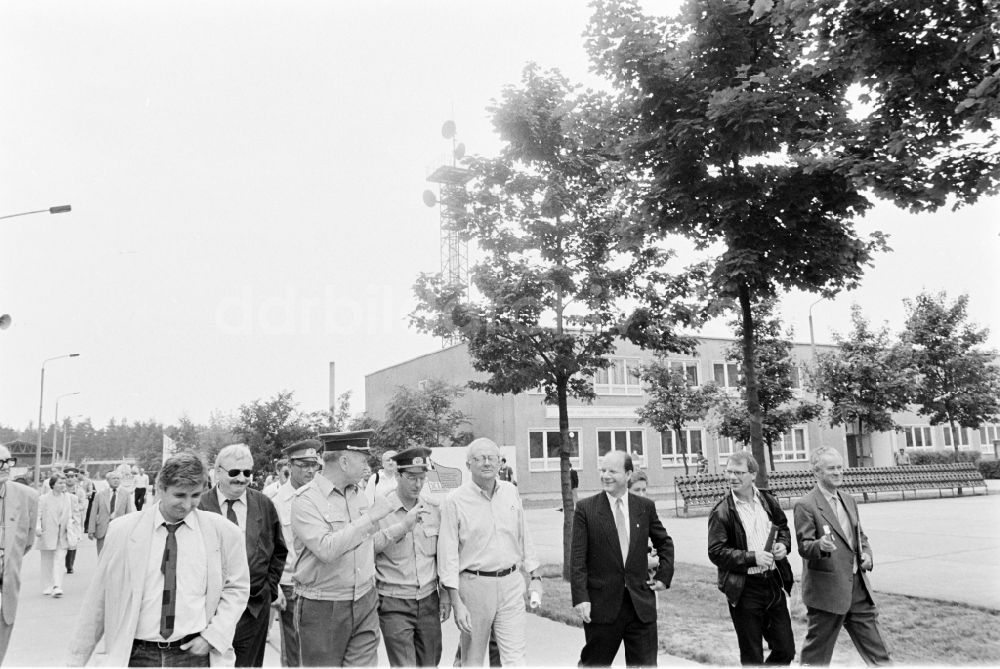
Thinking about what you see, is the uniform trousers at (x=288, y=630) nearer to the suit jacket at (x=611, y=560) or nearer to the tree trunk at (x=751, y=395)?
Answer: the suit jacket at (x=611, y=560)

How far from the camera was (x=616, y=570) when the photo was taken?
5355 millimetres

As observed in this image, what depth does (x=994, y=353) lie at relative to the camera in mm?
34656

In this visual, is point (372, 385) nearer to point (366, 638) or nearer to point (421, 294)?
point (421, 294)

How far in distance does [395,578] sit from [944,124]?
6.35 m

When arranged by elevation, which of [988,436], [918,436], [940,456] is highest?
[918,436]

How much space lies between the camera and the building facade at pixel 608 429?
3949 cm

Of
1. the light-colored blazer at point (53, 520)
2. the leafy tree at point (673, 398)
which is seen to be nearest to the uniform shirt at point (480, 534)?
the light-colored blazer at point (53, 520)

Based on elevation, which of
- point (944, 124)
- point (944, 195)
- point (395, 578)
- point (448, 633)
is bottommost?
point (448, 633)

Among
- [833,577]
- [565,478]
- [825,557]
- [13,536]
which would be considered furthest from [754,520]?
[565,478]

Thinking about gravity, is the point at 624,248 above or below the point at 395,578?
above

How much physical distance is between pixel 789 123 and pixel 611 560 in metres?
5.34

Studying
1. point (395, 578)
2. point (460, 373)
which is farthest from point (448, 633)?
point (460, 373)

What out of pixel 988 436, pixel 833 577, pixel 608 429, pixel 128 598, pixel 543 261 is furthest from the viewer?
pixel 988 436

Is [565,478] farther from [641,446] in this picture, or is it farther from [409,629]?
[641,446]
